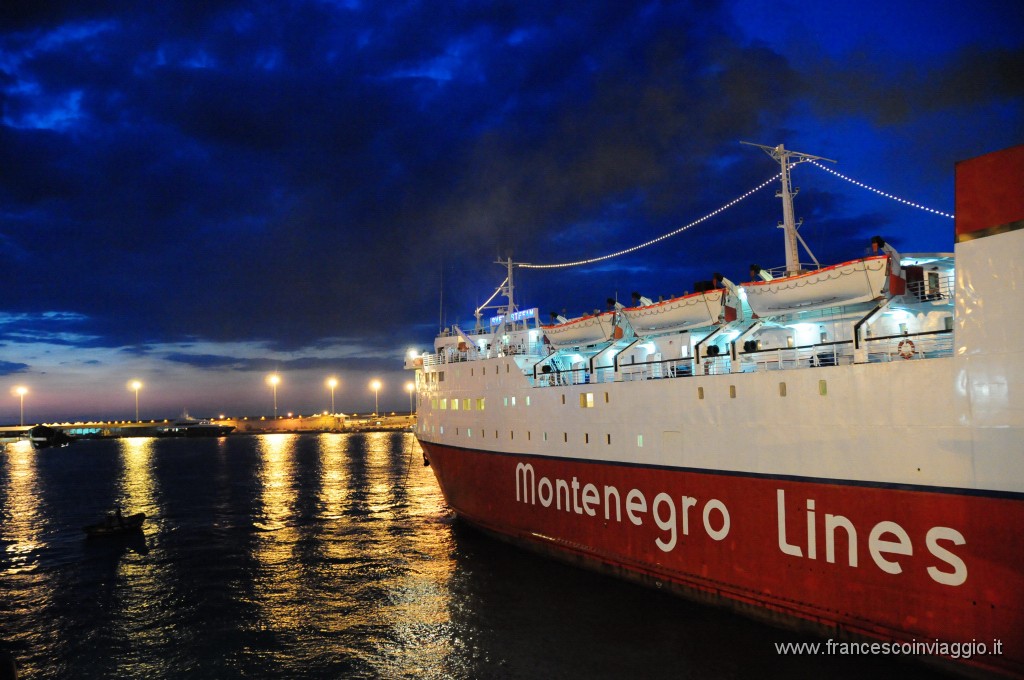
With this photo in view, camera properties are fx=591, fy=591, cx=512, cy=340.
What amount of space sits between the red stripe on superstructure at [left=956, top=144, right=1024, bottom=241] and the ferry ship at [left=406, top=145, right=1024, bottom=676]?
3cm

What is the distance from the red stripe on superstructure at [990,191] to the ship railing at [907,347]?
7.50ft

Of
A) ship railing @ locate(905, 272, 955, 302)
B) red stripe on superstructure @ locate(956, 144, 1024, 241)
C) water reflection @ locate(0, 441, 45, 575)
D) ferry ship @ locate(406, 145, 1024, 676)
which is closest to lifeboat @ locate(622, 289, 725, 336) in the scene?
ferry ship @ locate(406, 145, 1024, 676)

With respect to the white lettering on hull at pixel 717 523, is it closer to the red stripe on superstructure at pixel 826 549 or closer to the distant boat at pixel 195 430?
the red stripe on superstructure at pixel 826 549

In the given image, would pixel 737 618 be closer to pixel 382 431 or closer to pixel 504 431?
pixel 504 431

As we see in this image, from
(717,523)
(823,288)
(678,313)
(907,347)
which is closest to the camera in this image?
(907,347)

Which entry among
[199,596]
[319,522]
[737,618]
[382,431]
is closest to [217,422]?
[382,431]

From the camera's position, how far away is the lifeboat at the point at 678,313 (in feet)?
61.6

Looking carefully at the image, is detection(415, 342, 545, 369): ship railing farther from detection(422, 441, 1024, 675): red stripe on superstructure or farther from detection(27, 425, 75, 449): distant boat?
detection(27, 425, 75, 449): distant boat

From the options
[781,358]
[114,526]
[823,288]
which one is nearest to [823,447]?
[781,358]

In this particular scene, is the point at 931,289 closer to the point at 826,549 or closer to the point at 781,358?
the point at 781,358

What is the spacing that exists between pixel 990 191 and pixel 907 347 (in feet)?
11.5

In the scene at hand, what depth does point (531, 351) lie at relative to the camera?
25422 mm

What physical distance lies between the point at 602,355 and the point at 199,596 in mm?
16264

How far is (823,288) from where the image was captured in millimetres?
15547
